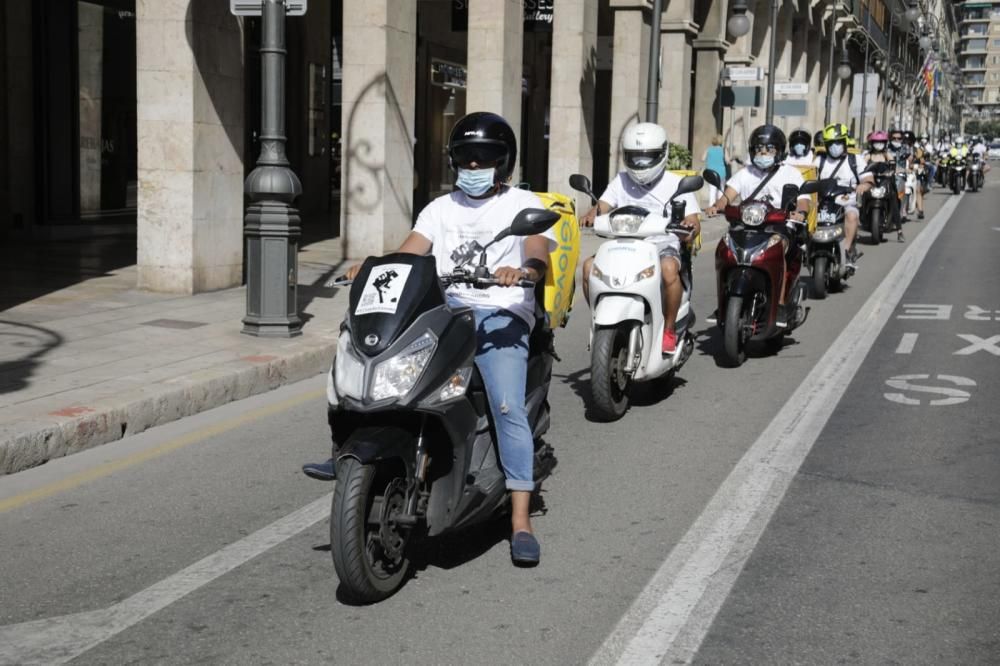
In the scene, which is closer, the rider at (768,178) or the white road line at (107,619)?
the white road line at (107,619)

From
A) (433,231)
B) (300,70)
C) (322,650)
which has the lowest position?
(322,650)

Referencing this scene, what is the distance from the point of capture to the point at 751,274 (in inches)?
379

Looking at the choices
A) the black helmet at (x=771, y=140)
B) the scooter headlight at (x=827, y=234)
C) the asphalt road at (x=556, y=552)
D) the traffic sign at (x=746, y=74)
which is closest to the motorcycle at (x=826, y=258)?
the scooter headlight at (x=827, y=234)

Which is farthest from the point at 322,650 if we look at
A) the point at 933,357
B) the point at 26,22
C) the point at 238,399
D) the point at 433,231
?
the point at 26,22

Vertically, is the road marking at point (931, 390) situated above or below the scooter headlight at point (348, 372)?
below

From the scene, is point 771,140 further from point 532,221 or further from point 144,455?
point 532,221

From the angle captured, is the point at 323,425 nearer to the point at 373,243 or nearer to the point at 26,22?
the point at 373,243

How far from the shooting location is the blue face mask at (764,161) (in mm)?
10602

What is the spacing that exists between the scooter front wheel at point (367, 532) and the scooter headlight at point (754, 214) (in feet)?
19.4

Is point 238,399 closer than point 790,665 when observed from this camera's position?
No

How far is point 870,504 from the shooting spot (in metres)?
5.88

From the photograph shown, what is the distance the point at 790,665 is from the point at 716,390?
15.9ft

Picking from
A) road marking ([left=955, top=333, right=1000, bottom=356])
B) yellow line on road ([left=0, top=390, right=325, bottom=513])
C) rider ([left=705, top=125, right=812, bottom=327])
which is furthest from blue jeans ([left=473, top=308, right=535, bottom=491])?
road marking ([left=955, top=333, right=1000, bottom=356])

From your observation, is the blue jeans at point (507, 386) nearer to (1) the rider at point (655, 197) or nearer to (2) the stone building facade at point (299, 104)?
(1) the rider at point (655, 197)
